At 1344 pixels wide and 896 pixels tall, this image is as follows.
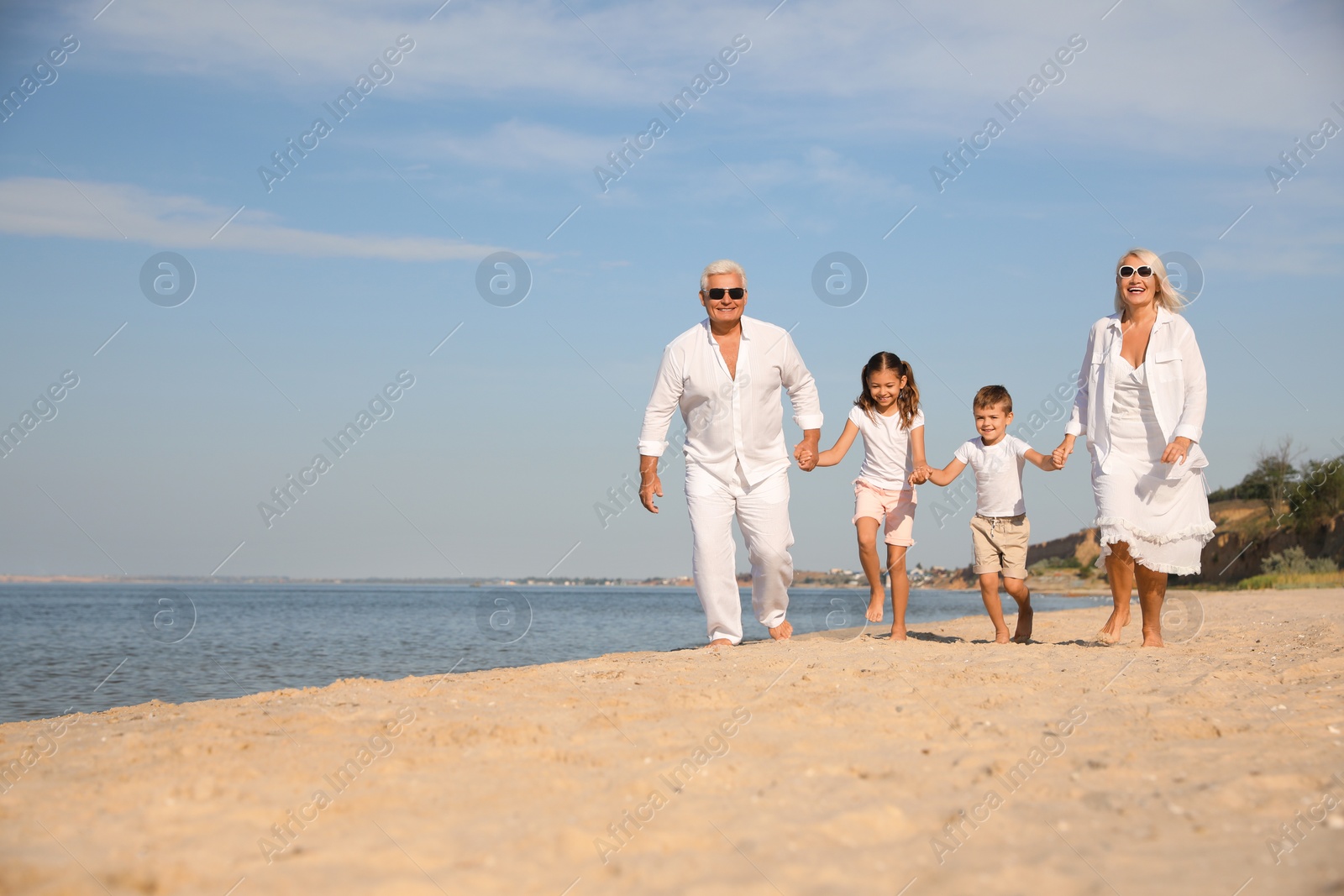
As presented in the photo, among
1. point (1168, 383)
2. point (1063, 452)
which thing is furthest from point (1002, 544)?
point (1168, 383)

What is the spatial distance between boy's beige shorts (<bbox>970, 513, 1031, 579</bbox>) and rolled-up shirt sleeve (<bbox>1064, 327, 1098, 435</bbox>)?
2.56 feet

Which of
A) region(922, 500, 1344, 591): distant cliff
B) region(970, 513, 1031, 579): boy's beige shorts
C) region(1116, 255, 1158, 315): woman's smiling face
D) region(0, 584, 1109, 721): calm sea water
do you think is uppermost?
region(1116, 255, 1158, 315): woman's smiling face

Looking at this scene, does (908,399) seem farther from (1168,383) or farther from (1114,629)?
(1114,629)

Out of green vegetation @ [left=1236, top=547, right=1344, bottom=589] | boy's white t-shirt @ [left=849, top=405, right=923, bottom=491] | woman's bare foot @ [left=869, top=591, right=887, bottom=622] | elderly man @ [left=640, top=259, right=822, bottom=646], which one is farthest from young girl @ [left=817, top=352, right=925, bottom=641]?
green vegetation @ [left=1236, top=547, right=1344, bottom=589]

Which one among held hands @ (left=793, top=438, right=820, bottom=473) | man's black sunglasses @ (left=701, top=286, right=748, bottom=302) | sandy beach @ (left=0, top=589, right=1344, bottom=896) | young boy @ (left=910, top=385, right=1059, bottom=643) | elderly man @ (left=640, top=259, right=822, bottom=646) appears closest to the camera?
sandy beach @ (left=0, top=589, right=1344, bottom=896)

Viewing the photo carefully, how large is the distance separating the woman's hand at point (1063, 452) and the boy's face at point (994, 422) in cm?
54

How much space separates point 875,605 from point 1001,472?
1408 mm

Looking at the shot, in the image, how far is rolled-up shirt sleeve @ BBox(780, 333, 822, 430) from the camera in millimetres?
7145

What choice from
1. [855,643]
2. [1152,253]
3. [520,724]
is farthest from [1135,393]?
[520,724]

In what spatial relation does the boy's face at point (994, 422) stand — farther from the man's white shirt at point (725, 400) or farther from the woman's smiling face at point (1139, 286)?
the man's white shirt at point (725, 400)

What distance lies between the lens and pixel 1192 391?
6.45 meters

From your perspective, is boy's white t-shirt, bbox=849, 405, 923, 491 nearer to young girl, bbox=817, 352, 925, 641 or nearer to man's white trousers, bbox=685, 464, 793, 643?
young girl, bbox=817, 352, 925, 641

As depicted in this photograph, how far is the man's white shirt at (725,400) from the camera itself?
6.93 meters

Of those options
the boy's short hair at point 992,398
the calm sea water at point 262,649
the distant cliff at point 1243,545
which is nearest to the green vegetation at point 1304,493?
the distant cliff at point 1243,545
